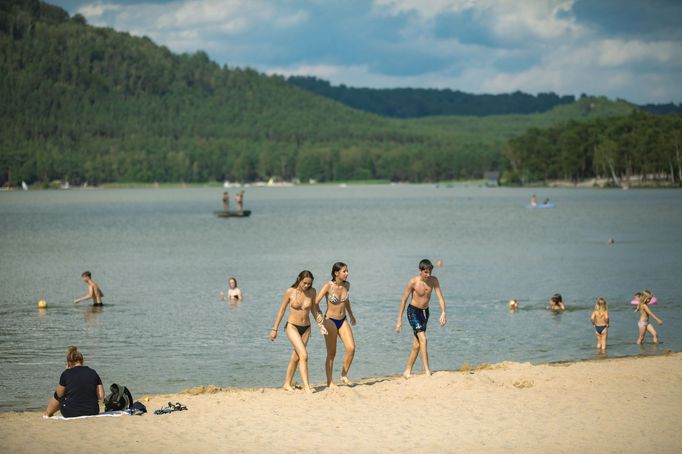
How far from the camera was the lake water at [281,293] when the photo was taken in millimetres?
23828

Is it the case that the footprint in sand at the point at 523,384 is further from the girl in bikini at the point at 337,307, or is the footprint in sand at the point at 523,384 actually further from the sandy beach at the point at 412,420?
the girl in bikini at the point at 337,307

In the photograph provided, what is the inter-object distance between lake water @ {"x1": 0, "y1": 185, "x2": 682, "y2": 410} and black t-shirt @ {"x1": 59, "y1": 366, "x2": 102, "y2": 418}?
361cm

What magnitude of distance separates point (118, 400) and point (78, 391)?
816mm

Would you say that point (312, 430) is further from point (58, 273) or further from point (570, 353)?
point (58, 273)

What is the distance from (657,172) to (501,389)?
190471 mm

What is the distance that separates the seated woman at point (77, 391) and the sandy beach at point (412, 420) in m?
0.24

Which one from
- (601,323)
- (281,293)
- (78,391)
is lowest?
(281,293)

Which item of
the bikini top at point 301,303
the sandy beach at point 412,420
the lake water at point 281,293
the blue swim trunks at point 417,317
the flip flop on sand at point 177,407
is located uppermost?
the bikini top at point 301,303

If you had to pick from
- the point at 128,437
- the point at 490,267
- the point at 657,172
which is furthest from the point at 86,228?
the point at 657,172

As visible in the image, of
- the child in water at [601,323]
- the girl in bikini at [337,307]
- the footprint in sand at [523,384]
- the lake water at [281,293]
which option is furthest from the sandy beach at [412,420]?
the child in water at [601,323]

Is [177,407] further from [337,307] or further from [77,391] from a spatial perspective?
[337,307]

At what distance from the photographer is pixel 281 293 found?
39094mm

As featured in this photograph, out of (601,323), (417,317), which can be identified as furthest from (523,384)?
(601,323)

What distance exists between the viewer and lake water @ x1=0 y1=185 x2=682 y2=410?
2383 cm
